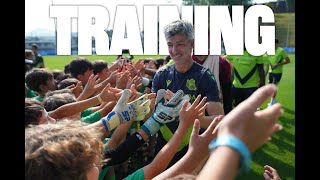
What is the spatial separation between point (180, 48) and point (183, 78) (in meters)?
0.20

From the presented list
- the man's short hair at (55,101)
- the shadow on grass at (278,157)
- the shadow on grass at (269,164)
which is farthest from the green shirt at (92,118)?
the shadow on grass at (278,157)

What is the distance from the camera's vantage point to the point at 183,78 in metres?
2.81

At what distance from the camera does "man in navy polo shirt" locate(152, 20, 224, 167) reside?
275 centimetres

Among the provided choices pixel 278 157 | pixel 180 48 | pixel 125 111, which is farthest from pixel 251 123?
pixel 278 157

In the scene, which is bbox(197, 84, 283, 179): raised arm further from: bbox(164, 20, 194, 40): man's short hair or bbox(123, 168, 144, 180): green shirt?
bbox(164, 20, 194, 40): man's short hair

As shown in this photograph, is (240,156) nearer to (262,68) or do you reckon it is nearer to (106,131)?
(106,131)

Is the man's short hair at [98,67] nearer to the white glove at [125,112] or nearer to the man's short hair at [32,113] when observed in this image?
the white glove at [125,112]

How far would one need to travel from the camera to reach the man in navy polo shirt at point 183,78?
2.75m

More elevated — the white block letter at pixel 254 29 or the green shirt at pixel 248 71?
the white block letter at pixel 254 29

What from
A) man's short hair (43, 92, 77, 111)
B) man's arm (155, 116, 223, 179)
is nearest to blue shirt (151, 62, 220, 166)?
man's short hair (43, 92, 77, 111)

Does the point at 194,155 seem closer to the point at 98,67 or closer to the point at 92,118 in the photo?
the point at 92,118
